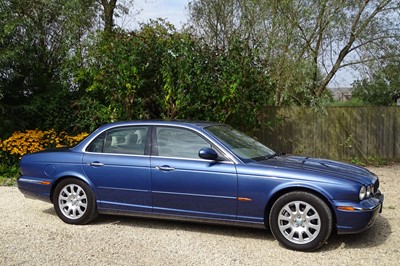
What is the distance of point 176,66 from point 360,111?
6.42m

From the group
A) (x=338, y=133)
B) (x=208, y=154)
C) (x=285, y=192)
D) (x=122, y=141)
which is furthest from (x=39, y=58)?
(x=285, y=192)

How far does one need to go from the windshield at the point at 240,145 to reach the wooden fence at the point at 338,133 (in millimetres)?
6169

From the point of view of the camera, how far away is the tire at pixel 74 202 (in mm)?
6270

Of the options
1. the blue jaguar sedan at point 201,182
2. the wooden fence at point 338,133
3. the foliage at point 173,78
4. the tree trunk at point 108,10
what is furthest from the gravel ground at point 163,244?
the tree trunk at point 108,10

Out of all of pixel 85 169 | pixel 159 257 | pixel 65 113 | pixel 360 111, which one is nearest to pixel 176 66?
pixel 65 113

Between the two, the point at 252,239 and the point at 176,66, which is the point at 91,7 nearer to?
the point at 176,66

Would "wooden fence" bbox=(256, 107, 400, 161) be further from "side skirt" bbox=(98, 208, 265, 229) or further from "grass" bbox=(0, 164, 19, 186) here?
"side skirt" bbox=(98, 208, 265, 229)

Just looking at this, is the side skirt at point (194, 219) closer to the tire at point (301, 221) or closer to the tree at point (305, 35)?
the tire at point (301, 221)

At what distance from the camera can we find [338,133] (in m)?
13.3

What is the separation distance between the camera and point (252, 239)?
225 inches

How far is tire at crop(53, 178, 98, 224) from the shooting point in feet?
20.6

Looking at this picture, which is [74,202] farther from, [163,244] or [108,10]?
[108,10]

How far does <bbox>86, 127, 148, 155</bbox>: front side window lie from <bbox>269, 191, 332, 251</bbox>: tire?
2.00m

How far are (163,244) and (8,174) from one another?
6439mm
